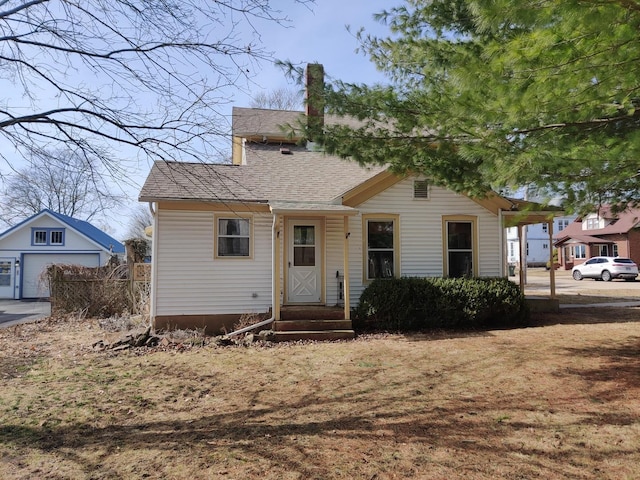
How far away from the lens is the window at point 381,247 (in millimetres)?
11156

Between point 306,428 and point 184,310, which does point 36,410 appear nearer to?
point 306,428

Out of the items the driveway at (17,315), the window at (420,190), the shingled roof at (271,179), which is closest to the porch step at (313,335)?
the shingled roof at (271,179)

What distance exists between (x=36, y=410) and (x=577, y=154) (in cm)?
696

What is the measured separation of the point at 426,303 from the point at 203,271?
17.4 ft

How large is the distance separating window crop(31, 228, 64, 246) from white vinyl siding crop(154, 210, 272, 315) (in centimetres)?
1902

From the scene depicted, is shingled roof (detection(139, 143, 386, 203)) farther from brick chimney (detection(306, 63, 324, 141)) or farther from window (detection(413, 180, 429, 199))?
brick chimney (detection(306, 63, 324, 141))

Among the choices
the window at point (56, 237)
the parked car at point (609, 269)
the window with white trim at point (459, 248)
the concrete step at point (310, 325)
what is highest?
the window at point (56, 237)

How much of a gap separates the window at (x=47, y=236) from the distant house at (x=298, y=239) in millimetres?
18160

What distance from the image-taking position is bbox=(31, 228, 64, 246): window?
81.3 feet

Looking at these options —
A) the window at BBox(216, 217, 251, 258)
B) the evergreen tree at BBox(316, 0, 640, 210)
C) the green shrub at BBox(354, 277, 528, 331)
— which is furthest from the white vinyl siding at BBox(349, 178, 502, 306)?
the evergreen tree at BBox(316, 0, 640, 210)

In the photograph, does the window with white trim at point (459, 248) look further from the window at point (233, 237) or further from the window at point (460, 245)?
the window at point (233, 237)

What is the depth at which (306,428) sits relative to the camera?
4.43 m

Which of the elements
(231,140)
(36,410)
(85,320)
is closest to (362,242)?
(231,140)

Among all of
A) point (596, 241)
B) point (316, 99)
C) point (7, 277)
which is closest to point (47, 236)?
point (7, 277)
